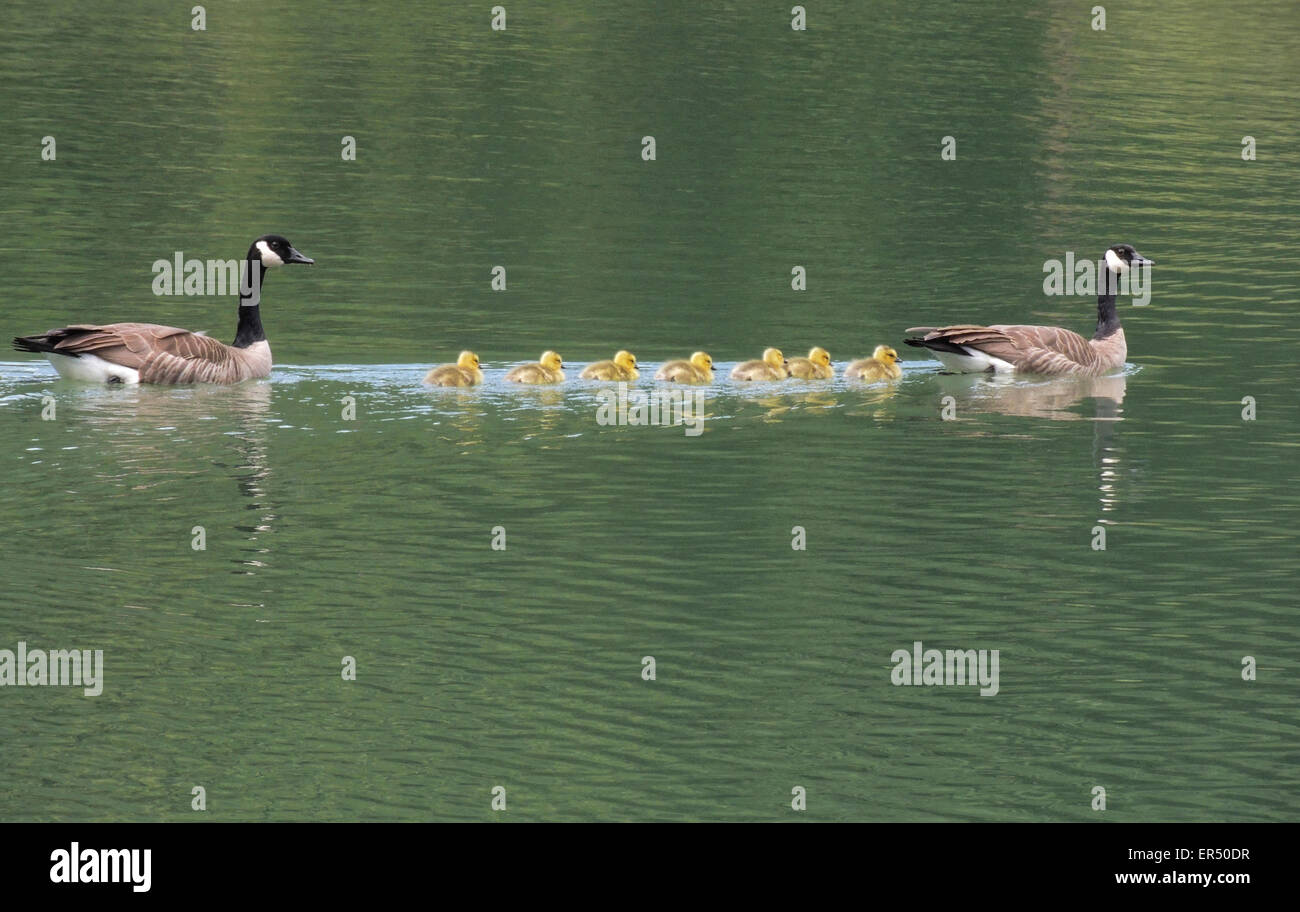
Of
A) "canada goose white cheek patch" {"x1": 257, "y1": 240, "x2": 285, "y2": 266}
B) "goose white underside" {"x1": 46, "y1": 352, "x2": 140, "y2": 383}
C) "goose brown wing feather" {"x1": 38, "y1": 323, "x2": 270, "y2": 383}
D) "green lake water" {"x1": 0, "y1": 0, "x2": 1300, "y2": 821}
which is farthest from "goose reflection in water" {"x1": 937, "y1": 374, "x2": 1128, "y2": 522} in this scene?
"goose white underside" {"x1": 46, "y1": 352, "x2": 140, "y2": 383}

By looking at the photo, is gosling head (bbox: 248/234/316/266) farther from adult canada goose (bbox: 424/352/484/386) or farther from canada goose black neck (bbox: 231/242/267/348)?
adult canada goose (bbox: 424/352/484/386)

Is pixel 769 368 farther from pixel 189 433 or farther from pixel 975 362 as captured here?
pixel 189 433

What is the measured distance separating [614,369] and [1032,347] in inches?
191

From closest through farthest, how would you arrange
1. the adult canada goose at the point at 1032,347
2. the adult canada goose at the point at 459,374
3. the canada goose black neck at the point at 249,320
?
1. the adult canada goose at the point at 459,374
2. the canada goose black neck at the point at 249,320
3. the adult canada goose at the point at 1032,347

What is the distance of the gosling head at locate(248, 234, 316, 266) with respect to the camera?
23516 millimetres

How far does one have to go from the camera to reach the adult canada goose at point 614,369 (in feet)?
69.5

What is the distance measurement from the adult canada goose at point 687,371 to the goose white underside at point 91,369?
17.7ft

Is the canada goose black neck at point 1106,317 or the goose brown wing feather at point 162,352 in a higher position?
the canada goose black neck at point 1106,317

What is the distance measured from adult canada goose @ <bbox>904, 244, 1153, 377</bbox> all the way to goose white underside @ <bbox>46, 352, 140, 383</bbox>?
8.10 metres

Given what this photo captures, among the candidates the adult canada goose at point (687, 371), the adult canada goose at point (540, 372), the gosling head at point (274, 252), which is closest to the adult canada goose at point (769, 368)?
the adult canada goose at point (687, 371)

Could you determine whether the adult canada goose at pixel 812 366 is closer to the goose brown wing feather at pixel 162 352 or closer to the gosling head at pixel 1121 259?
the gosling head at pixel 1121 259

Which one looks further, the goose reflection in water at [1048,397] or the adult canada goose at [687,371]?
the adult canada goose at [687,371]

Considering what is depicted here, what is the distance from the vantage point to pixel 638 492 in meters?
17.2

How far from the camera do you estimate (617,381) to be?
842 inches
